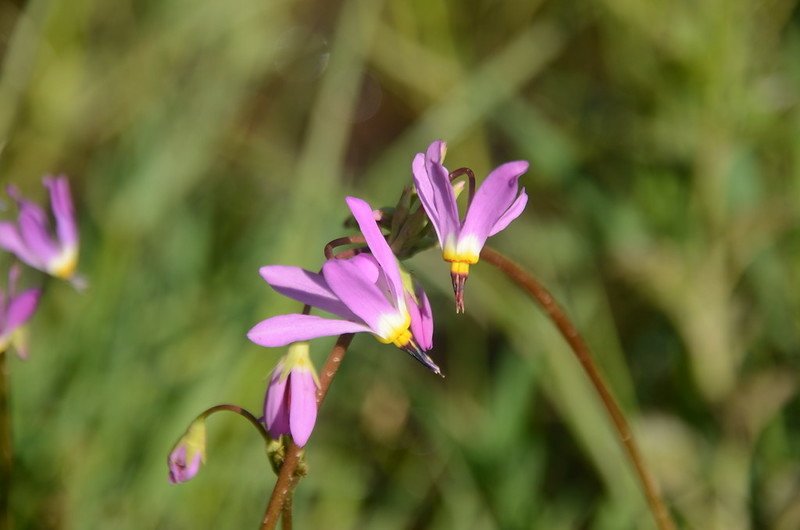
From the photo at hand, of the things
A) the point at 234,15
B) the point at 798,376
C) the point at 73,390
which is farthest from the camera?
the point at 234,15

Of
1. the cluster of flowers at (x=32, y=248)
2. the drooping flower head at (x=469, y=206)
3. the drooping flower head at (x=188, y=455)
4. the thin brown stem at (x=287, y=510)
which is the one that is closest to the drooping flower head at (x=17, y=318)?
the cluster of flowers at (x=32, y=248)

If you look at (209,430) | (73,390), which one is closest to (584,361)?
(209,430)

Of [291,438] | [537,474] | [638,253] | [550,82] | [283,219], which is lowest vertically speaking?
[291,438]

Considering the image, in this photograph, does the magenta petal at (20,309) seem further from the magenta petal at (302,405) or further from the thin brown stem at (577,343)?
the thin brown stem at (577,343)

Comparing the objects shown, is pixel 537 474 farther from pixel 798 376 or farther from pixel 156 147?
pixel 156 147

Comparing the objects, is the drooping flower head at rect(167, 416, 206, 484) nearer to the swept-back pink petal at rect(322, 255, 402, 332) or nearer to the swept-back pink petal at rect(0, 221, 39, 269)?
the swept-back pink petal at rect(322, 255, 402, 332)

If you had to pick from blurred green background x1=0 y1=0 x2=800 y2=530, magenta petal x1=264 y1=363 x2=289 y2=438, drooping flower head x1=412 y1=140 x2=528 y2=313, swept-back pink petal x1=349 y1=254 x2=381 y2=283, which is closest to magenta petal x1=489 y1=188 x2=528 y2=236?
drooping flower head x1=412 y1=140 x2=528 y2=313
